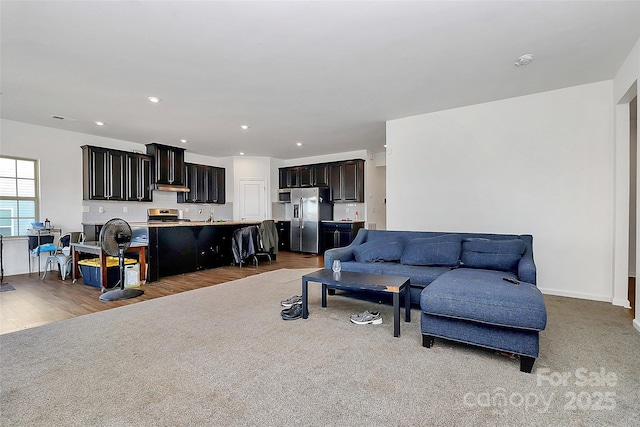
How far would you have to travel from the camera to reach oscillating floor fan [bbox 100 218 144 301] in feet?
12.4

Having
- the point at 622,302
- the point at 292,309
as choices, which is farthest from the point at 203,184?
the point at 622,302

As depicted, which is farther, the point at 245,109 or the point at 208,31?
the point at 245,109

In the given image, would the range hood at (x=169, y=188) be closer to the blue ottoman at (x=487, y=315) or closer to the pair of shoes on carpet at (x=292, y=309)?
the pair of shoes on carpet at (x=292, y=309)

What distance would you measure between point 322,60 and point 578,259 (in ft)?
12.8

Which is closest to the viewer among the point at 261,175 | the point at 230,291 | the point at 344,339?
the point at 344,339

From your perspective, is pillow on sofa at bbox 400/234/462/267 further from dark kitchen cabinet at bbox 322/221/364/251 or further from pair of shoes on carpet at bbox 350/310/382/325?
dark kitchen cabinet at bbox 322/221/364/251

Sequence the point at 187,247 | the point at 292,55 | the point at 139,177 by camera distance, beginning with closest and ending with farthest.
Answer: the point at 292,55
the point at 187,247
the point at 139,177

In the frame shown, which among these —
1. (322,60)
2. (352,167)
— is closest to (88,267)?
(322,60)

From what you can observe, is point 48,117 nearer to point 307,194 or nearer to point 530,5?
point 307,194

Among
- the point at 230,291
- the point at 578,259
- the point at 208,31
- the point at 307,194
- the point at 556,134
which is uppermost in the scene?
the point at 208,31

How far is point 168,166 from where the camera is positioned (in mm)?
6883

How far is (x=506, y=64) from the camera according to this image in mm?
3145

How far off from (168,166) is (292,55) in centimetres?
510

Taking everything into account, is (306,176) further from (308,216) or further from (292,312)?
(292,312)
